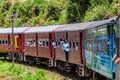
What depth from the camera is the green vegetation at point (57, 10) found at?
32709 mm

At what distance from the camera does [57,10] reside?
48719 mm

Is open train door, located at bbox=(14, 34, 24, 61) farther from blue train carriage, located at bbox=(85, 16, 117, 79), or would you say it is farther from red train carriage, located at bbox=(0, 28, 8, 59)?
blue train carriage, located at bbox=(85, 16, 117, 79)

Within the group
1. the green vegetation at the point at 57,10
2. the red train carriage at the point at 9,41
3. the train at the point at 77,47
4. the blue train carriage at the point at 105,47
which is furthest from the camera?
the red train carriage at the point at 9,41

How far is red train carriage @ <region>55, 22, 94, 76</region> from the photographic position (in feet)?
64.5

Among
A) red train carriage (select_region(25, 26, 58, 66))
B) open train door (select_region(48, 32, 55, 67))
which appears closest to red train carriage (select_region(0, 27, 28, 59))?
red train carriage (select_region(25, 26, 58, 66))

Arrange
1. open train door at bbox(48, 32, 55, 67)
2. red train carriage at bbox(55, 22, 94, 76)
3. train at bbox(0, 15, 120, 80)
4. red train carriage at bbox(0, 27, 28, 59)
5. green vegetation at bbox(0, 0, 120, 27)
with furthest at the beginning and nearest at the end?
red train carriage at bbox(0, 27, 28, 59) → green vegetation at bbox(0, 0, 120, 27) → open train door at bbox(48, 32, 55, 67) → red train carriage at bbox(55, 22, 94, 76) → train at bbox(0, 15, 120, 80)

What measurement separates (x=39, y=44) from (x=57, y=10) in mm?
20104

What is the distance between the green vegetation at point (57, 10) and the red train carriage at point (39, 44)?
496 centimetres

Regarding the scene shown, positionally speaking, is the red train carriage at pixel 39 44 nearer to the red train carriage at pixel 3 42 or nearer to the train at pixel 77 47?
the train at pixel 77 47

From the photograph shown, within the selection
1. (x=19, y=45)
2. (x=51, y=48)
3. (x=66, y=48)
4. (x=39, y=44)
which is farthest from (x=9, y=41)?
(x=66, y=48)

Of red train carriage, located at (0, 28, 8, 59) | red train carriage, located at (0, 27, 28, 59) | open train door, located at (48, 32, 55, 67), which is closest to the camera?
open train door, located at (48, 32, 55, 67)

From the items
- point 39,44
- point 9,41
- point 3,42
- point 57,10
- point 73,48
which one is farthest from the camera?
point 57,10

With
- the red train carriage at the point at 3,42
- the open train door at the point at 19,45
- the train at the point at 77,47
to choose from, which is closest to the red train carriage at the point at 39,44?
the train at the point at 77,47

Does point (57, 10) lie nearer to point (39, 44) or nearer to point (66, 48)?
point (39, 44)
